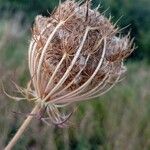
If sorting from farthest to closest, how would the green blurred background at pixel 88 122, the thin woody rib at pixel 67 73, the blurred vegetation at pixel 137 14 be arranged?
the blurred vegetation at pixel 137 14, the green blurred background at pixel 88 122, the thin woody rib at pixel 67 73

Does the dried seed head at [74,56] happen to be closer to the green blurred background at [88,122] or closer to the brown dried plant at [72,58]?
the brown dried plant at [72,58]

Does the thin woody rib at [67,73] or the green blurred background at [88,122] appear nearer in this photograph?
the thin woody rib at [67,73]

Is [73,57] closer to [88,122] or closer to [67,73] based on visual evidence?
[67,73]

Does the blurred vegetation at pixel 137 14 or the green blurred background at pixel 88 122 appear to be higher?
the blurred vegetation at pixel 137 14

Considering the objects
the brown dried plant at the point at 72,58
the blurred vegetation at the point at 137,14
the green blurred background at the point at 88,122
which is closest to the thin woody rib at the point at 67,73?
the brown dried plant at the point at 72,58

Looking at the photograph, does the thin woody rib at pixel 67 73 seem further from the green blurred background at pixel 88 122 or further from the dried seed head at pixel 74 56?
the green blurred background at pixel 88 122

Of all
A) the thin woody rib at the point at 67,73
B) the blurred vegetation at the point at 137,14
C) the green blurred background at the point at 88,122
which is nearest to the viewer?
the thin woody rib at the point at 67,73

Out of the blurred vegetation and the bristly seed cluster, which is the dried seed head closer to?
the bristly seed cluster

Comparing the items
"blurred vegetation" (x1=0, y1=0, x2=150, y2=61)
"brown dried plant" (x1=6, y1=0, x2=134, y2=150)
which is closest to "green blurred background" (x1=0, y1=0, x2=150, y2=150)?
"brown dried plant" (x1=6, y1=0, x2=134, y2=150)

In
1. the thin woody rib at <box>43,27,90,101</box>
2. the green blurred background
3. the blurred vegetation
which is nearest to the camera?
the thin woody rib at <box>43,27,90,101</box>

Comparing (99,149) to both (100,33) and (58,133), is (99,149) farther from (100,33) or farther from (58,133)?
(100,33)
